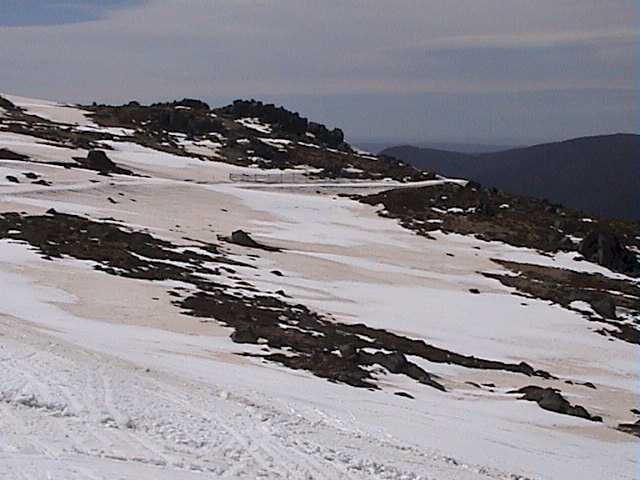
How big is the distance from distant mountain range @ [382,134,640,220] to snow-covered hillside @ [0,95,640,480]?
53.7m

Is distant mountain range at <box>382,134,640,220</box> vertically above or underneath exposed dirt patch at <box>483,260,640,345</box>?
above

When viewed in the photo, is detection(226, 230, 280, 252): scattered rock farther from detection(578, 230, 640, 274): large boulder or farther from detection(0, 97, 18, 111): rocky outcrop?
detection(0, 97, 18, 111): rocky outcrop

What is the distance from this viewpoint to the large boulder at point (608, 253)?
51.2 m

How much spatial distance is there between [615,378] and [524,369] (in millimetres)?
3668

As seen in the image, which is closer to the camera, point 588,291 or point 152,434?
point 152,434

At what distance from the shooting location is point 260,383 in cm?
1742

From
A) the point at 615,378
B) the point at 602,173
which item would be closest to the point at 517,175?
the point at 602,173

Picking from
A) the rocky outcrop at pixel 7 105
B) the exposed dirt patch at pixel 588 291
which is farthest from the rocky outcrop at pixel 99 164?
the rocky outcrop at pixel 7 105

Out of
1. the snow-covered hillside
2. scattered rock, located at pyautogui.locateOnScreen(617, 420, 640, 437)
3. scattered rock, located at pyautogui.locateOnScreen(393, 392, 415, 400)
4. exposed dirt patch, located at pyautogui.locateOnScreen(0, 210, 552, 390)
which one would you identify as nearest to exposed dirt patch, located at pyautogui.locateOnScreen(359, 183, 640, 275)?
the snow-covered hillside

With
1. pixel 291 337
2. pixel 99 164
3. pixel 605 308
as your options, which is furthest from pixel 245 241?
pixel 99 164

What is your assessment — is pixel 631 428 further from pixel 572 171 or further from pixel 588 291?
pixel 572 171

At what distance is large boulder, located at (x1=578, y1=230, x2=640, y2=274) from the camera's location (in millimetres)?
51219

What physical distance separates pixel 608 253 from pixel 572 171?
8668cm

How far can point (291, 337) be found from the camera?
77.0 feet
